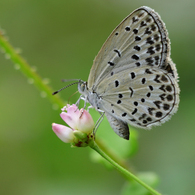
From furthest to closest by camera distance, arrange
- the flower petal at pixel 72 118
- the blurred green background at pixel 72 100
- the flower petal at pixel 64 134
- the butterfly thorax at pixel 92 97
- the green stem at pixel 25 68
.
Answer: the blurred green background at pixel 72 100, the green stem at pixel 25 68, the butterfly thorax at pixel 92 97, the flower petal at pixel 72 118, the flower petal at pixel 64 134

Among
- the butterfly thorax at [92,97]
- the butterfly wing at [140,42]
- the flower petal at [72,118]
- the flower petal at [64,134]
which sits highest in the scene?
the butterfly wing at [140,42]

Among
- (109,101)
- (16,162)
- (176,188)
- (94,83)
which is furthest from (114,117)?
(16,162)

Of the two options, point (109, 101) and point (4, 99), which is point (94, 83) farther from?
point (4, 99)

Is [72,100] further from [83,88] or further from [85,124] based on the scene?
[85,124]

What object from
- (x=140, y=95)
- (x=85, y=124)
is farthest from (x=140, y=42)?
(x=85, y=124)

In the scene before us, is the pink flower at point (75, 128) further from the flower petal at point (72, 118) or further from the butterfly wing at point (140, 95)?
the butterfly wing at point (140, 95)

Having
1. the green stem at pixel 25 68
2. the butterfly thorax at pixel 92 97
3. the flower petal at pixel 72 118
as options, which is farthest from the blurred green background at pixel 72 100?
the flower petal at pixel 72 118
